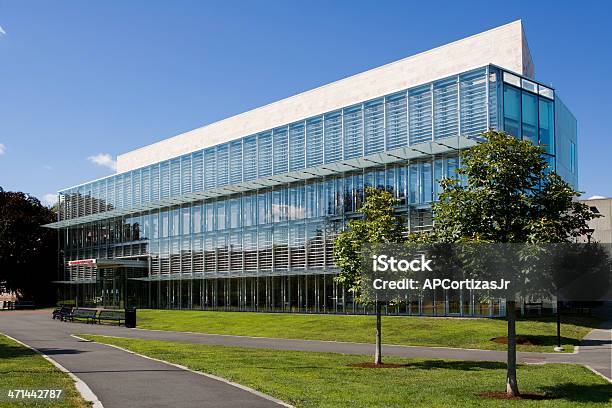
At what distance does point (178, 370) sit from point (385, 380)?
5479mm

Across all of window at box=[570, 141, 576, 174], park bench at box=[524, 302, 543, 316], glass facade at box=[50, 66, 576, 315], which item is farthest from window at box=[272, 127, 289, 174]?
window at box=[570, 141, 576, 174]

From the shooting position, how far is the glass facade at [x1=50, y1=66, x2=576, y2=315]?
4022 centimetres

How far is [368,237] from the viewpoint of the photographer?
2220 cm

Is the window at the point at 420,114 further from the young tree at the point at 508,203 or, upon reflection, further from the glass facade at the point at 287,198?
the young tree at the point at 508,203

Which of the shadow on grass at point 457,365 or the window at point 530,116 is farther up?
the window at point 530,116

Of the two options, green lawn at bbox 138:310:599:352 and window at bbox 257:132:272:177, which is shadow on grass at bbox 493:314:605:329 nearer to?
green lawn at bbox 138:310:599:352

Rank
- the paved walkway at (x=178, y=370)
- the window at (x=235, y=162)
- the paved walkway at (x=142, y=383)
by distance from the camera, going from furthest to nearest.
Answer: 1. the window at (x=235, y=162)
2. the paved walkway at (x=178, y=370)
3. the paved walkway at (x=142, y=383)

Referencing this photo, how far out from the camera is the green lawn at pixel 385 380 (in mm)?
14219

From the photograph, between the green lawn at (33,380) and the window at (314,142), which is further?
the window at (314,142)

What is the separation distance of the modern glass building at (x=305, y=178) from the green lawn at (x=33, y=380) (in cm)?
2212

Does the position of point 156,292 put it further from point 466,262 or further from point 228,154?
point 466,262

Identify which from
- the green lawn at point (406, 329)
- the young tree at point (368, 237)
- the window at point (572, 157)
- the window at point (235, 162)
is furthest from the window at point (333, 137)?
the young tree at point (368, 237)

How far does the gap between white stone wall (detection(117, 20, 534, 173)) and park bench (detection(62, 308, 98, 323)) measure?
2029 cm

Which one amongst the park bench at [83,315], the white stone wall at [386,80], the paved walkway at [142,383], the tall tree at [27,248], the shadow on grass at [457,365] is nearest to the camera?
the paved walkway at [142,383]
